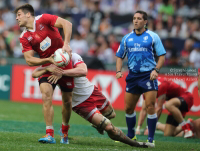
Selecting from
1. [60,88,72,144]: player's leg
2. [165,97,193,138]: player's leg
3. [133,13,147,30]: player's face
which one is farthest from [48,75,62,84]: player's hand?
[165,97,193,138]: player's leg

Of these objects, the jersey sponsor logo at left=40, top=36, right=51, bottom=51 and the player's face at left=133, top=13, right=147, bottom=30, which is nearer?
the jersey sponsor logo at left=40, top=36, right=51, bottom=51

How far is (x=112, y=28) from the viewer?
58.1 feet

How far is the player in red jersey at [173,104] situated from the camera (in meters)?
9.13

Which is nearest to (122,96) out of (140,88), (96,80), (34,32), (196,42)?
(96,80)

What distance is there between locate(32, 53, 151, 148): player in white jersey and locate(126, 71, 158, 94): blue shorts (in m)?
0.61

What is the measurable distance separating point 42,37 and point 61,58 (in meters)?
0.68

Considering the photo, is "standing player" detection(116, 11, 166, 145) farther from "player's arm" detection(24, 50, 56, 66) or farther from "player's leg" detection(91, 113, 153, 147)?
"player's arm" detection(24, 50, 56, 66)

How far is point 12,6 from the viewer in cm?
2027

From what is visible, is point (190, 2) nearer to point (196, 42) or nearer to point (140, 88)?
point (196, 42)

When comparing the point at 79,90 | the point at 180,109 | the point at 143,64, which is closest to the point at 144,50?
the point at 143,64

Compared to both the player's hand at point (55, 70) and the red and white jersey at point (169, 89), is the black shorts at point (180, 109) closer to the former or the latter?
the red and white jersey at point (169, 89)

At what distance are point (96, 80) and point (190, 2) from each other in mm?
6672

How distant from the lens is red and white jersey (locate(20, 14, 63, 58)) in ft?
21.5

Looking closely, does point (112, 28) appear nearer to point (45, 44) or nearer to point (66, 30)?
point (45, 44)
